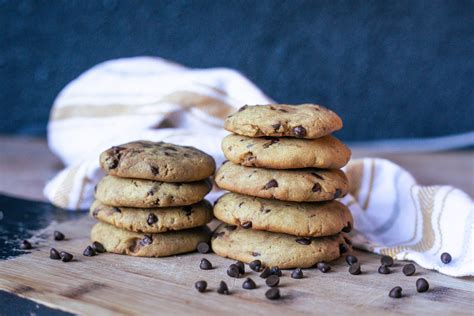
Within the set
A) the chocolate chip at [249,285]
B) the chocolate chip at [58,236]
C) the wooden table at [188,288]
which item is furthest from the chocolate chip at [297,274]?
the chocolate chip at [58,236]

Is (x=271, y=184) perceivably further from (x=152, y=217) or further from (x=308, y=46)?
(x=308, y=46)

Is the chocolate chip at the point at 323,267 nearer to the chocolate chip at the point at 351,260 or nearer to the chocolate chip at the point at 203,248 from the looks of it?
the chocolate chip at the point at 351,260

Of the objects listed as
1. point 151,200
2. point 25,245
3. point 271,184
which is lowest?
point 25,245

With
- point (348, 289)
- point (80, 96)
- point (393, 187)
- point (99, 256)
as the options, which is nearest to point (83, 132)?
point (80, 96)

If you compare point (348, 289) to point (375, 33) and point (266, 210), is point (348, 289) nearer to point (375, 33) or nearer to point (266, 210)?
point (266, 210)

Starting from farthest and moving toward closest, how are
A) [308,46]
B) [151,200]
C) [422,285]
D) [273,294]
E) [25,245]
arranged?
[308,46] → [25,245] → [151,200] → [422,285] → [273,294]

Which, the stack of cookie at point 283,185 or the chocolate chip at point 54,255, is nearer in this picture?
the stack of cookie at point 283,185

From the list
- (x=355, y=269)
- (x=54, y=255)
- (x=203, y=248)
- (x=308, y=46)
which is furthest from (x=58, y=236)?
(x=308, y=46)

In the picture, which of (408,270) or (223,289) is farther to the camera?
(408,270)
